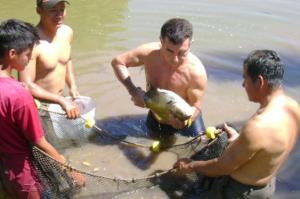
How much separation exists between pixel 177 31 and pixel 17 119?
6.26ft

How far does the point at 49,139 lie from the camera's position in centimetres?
442

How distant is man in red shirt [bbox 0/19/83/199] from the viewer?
295 centimetres

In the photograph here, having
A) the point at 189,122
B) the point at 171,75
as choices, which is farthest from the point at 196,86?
the point at 189,122

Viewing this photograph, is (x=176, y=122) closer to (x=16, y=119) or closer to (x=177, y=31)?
(x=177, y=31)

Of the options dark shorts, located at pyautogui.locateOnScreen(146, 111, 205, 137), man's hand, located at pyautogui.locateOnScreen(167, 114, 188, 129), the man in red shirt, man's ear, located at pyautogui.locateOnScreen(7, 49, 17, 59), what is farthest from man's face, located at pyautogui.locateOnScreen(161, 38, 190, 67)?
man's ear, located at pyautogui.locateOnScreen(7, 49, 17, 59)

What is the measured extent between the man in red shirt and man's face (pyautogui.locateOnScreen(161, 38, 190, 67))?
1.56 meters

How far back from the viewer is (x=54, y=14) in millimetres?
4441

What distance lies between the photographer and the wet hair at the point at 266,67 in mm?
3031

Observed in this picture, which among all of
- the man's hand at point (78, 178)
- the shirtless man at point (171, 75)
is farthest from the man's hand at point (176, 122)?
the man's hand at point (78, 178)

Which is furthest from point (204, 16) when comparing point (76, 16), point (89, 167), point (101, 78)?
point (89, 167)

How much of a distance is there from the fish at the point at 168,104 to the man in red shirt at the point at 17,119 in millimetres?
1362

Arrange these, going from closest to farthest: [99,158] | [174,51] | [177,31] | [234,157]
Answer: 1. [234,157]
2. [177,31]
3. [174,51]
4. [99,158]

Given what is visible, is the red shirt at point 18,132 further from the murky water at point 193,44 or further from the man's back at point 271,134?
the man's back at point 271,134

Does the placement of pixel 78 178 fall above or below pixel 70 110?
below
